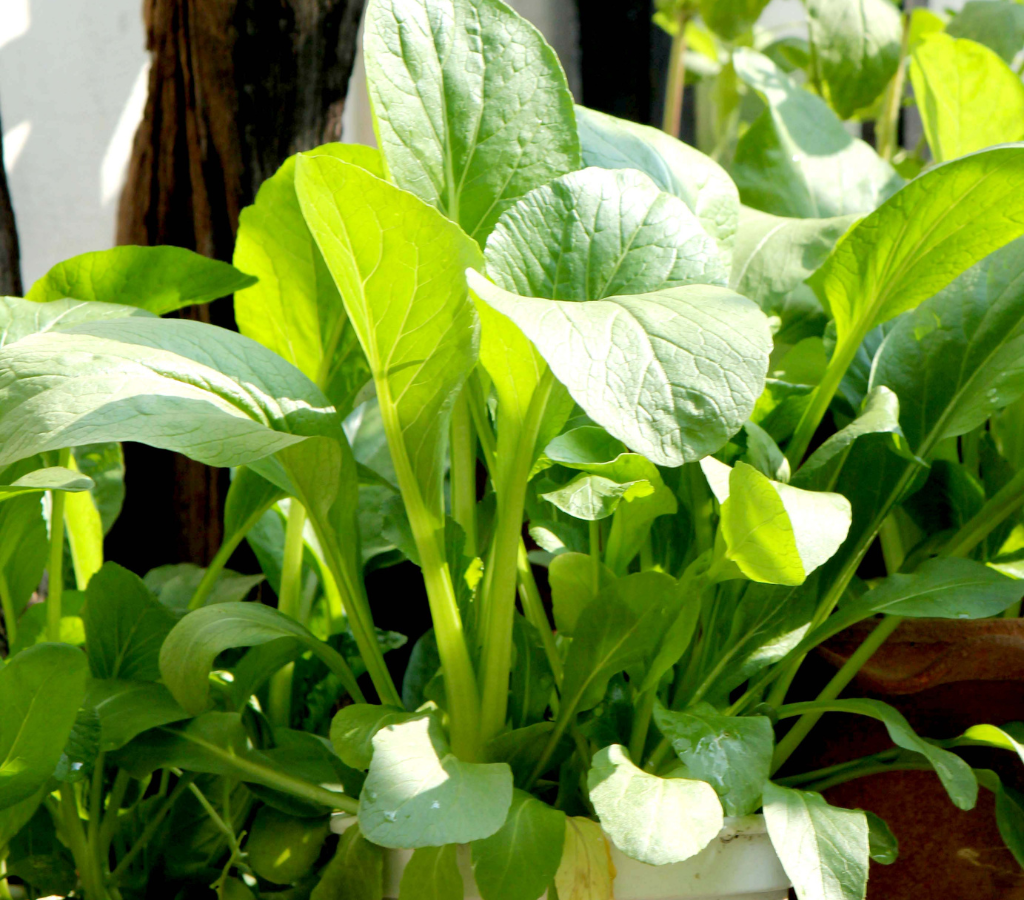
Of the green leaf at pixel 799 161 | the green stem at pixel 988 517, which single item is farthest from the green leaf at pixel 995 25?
the green stem at pixel 988 517

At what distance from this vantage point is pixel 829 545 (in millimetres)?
319

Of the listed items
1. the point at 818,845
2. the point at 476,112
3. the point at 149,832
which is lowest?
the point at 149,832

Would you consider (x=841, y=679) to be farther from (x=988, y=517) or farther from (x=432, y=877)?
(x=432, y=877)

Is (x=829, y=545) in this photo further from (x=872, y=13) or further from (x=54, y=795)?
(x=872, y=13)

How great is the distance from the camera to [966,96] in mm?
549

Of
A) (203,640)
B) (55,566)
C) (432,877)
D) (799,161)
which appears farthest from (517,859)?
(799,161)

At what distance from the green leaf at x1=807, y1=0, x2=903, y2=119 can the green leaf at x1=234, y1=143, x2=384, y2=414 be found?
0.45m

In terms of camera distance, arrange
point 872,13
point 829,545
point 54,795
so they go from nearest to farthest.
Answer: point 829,545
point 54,795
point 872,13

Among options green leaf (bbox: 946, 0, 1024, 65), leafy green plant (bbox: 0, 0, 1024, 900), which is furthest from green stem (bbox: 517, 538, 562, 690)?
green leaf (bbox: 946, 0, 1024, 65)

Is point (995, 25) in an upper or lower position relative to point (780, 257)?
upper

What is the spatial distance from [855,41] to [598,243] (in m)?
0.45

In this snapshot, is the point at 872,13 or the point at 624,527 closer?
the point at 624,527

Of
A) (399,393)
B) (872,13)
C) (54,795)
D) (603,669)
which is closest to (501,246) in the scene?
(399,393)

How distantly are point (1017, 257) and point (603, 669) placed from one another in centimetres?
28
